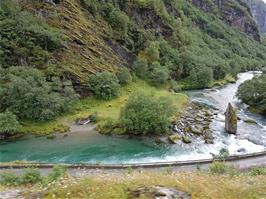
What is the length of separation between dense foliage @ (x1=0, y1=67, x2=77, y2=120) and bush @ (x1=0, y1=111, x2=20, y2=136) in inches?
299

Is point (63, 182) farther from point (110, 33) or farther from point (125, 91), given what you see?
point (110, 33)

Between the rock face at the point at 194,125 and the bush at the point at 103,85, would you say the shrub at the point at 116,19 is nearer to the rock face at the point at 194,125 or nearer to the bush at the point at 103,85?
the bush at the point at 103,85

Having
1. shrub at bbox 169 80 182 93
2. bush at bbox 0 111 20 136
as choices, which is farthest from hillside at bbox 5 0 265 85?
bush at bbox 0 111 20 136

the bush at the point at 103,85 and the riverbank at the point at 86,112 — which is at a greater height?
the bush at the point at 103,85

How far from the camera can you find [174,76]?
16675 centimetres

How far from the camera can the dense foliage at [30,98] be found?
93.4 metres

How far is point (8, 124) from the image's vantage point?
83312 mm

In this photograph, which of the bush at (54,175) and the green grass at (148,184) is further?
the bush at (54,175)

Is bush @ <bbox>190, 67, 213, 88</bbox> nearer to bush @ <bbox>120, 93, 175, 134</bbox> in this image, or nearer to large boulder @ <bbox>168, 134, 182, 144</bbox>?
bush @ <bbox>120, 93, 175, 134</bbox>

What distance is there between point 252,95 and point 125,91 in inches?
1627

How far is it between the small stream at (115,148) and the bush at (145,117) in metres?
3.54

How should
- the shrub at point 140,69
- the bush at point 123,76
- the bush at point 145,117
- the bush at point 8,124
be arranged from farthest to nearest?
the shrub at point 140,69 → the bush at point 123,76 → the bush at point 145,117 → the bush at point 8,124

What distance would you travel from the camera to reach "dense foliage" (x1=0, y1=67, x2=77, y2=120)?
9344 cm

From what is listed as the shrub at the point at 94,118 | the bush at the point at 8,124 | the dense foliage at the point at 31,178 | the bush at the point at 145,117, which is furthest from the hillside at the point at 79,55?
the dense foliage at the point at 31,178
